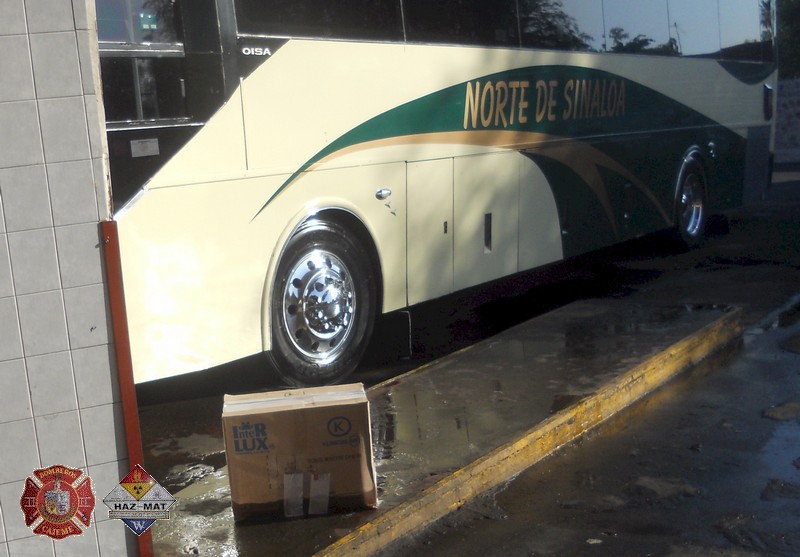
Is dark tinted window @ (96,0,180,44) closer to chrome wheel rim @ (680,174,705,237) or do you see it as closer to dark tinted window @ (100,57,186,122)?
dark tinted window @ (100,57,186,122)

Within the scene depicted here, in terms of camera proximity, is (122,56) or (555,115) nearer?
(122,56)

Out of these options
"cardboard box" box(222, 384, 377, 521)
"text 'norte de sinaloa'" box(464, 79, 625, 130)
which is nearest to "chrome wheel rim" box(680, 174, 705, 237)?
"text 'norte de sinaloa'" box(464, 79, 625, 130)

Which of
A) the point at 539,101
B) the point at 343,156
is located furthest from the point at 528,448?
the point at 539,101

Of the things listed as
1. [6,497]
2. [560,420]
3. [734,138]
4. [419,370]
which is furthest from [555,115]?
[6,497]

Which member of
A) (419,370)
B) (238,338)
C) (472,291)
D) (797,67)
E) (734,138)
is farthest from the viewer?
(797,67)

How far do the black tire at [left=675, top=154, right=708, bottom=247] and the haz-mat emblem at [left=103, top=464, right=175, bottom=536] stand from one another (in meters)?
9.14

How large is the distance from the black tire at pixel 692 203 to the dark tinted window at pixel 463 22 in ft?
14.1

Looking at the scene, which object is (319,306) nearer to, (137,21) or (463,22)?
(137,21)

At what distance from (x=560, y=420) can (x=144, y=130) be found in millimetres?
2789

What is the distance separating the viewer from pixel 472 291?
10406 millimetres

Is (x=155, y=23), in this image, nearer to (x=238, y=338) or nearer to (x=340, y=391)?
(x=238, y=338)

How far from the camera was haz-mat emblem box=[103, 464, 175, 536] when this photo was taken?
11.7ft

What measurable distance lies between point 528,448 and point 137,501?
7.43 feet

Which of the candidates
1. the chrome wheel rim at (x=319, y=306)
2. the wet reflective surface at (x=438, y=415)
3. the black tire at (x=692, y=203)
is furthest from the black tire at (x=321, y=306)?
the black tire at (x=692, y=203)
